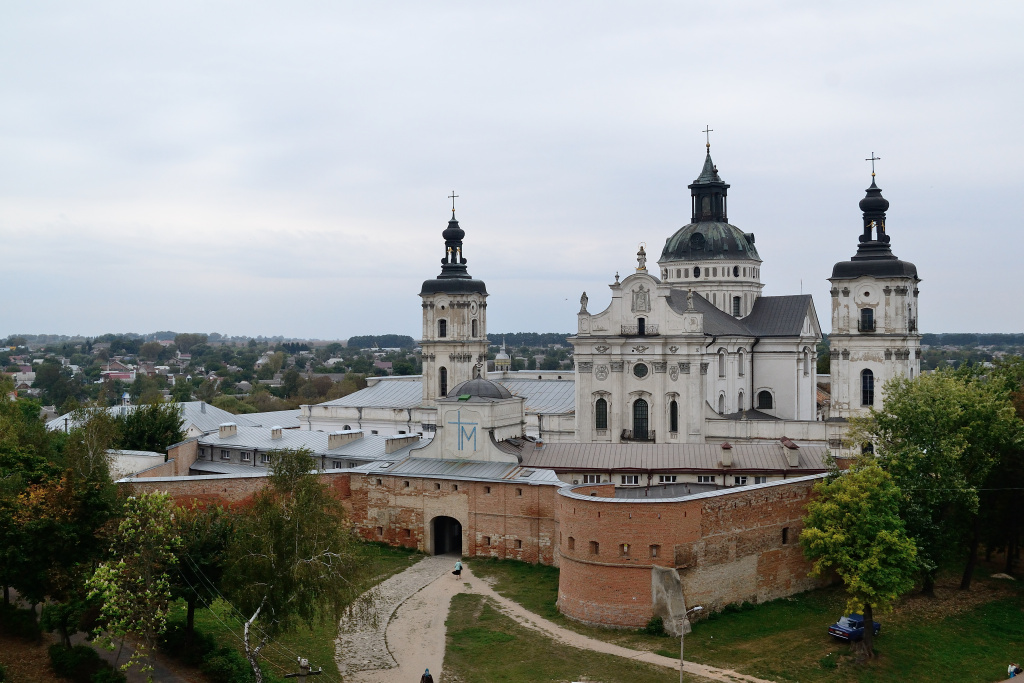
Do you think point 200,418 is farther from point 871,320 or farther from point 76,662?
point 871,320

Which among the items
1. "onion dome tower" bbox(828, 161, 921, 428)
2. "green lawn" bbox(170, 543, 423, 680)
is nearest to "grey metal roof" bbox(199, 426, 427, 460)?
"green lawn" bbox(170, 543, 423, 680)

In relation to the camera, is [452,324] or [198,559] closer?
[198,559]

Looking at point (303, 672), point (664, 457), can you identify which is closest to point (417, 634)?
point (303, 672)

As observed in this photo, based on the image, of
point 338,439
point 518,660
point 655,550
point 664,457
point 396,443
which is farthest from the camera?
point 338,439

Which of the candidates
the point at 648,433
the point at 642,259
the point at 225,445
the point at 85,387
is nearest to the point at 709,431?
the point at 648,433

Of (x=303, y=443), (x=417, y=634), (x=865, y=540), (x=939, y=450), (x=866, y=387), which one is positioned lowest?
(x=417, y=634)

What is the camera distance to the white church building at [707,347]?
47500 millimetres

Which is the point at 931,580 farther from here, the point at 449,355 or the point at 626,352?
the point at 449,355

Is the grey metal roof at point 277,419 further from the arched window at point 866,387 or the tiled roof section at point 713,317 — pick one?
the arched window at point 866,387

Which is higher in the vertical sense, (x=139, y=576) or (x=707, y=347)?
(x=707, y=347)

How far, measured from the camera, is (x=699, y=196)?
186ft

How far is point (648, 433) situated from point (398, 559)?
1558cm

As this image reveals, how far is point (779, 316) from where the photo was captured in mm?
53688

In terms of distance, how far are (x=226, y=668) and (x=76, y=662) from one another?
3.77m
